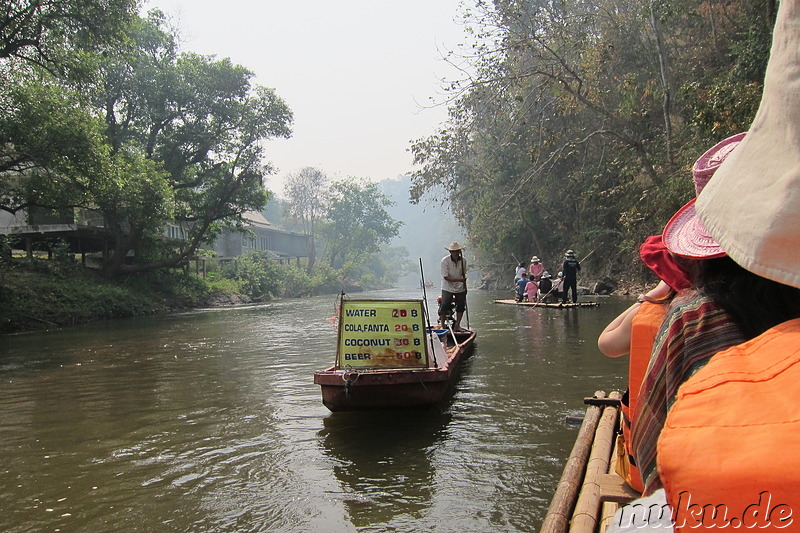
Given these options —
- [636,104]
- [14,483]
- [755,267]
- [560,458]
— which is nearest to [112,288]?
[636,104]

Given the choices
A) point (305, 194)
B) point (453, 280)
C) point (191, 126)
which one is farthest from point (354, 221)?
point (453, 280)

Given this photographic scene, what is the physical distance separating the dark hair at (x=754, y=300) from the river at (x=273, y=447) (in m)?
3.50

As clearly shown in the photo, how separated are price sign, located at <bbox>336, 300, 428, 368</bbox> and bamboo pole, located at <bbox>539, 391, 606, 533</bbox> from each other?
2701 mm

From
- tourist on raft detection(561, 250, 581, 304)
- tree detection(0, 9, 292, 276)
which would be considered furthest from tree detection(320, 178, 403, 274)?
tourist on raft detection(561, 250, 581, 304)

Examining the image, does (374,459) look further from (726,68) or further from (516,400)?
(726,68)

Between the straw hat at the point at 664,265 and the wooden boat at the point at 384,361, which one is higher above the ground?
the straw hat at the point at 664,265

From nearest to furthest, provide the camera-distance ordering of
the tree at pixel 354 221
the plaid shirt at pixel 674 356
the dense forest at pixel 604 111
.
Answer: the plaid shirt at pixel 674 356 → the dense forest at pixel 604 111 → the tree at pixel 354 221

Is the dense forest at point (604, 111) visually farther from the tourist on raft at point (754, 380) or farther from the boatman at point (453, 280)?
the tourist on raft at point (754, 380)

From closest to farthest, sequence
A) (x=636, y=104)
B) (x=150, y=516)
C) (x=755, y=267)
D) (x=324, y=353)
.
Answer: (x=755, y=267), (x=150, y=516), (x=324, y=353), (x=636, y=104)

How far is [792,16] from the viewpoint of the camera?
0.76 m

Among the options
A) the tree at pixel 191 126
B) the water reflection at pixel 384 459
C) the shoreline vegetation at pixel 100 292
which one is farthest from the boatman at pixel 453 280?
the tree at pixel 191 126

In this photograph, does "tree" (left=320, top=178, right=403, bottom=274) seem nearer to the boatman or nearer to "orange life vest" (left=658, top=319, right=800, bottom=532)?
the boatman

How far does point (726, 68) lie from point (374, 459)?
746 inches

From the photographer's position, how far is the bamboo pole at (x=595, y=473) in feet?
9.62
